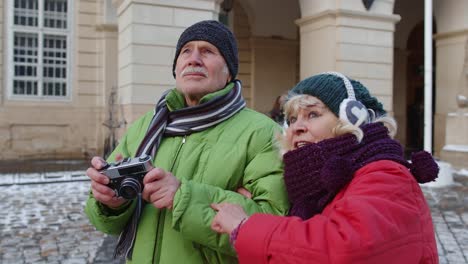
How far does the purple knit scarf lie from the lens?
136 centimetres

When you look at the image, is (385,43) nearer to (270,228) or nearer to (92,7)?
(92,7)

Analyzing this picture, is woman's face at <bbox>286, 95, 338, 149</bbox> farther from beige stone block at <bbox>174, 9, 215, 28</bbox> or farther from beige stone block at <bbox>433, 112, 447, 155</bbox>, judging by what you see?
beige stone block at <bbox>433, 112, 447, 155</bbox>

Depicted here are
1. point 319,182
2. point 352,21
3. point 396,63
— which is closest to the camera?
point 319,182

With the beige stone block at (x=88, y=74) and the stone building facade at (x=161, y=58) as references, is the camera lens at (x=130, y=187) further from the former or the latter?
the beige stone block at (x=88, y=74)

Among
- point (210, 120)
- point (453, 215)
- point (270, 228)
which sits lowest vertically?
point (453, 215)

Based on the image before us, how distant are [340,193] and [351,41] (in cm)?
872

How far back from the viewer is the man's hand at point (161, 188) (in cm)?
157

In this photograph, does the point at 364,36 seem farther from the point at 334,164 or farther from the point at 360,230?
the point at 360,230

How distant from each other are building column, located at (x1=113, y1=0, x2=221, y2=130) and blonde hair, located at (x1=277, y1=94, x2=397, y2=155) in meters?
7.28

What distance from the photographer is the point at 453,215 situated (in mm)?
6348

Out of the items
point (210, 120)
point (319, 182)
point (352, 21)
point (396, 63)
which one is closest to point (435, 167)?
point (319, 182)

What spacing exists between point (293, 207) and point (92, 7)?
41.9 feet

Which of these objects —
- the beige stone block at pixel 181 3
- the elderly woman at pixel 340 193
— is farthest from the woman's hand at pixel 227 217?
the beige stone block at pixel 181 3

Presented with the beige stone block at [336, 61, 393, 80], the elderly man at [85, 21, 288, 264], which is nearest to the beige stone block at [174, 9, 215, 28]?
the beige stone block at [336, 61, 393, 80]
